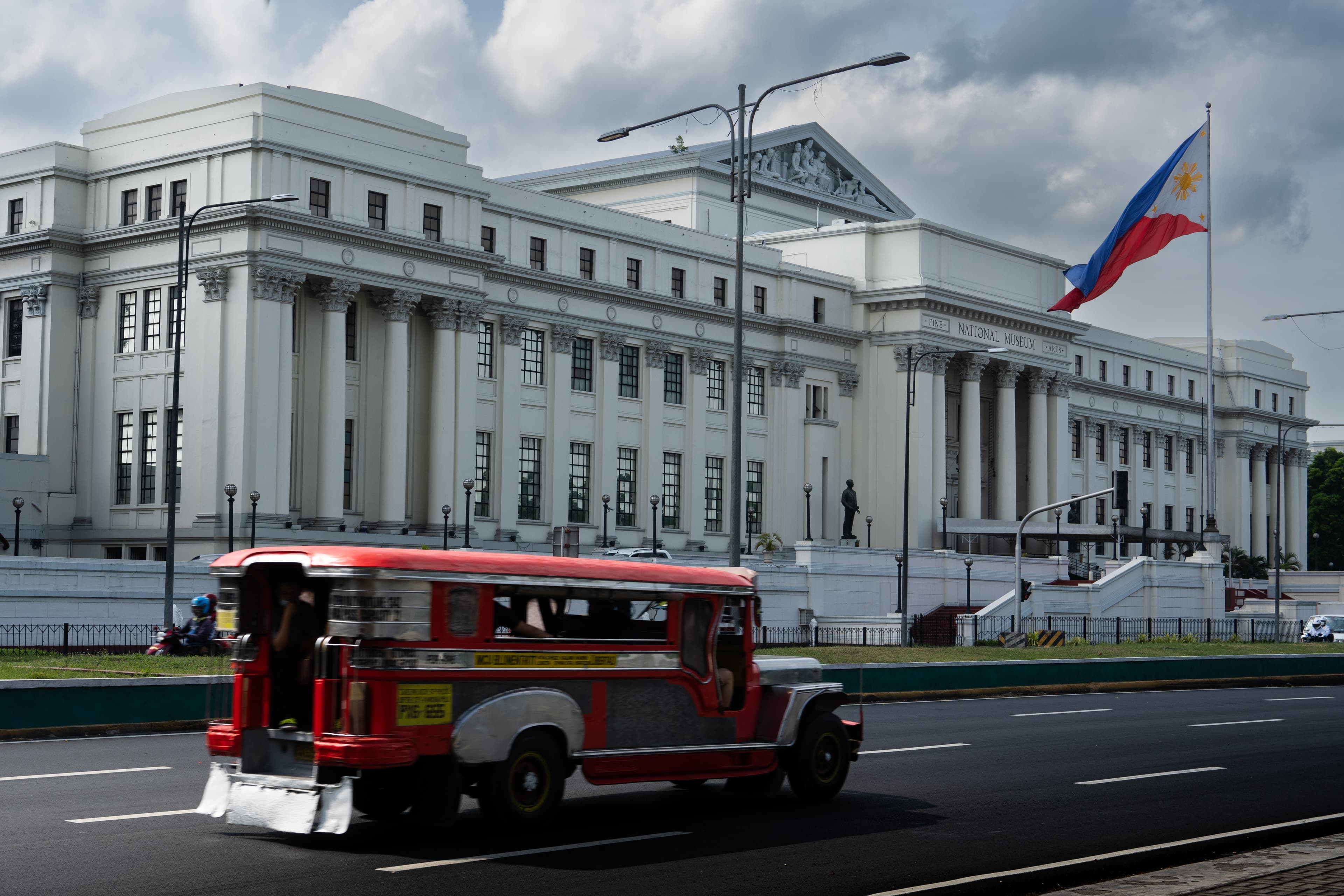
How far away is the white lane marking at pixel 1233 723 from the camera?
83.8ft

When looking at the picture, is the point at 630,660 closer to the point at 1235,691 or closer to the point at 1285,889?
the point at 1285,889

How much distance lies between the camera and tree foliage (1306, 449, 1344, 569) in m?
137

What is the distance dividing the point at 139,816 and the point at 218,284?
4319cm

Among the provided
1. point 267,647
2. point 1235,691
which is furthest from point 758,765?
point 1235,691

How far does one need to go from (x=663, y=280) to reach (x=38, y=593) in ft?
119

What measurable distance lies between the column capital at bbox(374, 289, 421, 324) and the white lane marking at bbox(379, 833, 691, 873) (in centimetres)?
4671

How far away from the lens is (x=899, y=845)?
13.3m

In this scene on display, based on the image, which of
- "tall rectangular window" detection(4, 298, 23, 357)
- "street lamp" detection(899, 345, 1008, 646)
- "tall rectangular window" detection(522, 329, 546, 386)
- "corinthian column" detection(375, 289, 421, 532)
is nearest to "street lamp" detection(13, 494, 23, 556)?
"tall rectangular window" detection(4, 298, 23, 357)

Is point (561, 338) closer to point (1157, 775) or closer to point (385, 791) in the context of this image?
point (1157, 775)

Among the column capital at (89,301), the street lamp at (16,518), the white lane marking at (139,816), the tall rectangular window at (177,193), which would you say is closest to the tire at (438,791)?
the white lane marking at (139,816)

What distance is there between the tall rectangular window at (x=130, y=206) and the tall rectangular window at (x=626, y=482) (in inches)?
853

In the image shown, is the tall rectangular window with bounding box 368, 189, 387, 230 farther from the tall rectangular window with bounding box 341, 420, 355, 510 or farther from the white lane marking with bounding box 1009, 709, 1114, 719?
the white lane marking with bounding box 1009, 709, 1114, 719

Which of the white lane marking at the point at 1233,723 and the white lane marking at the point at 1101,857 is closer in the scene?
the white lane marking at the point at 1101,857

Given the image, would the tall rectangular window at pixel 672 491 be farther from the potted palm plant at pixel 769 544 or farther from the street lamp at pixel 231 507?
the street lamp at pixel 231 507
